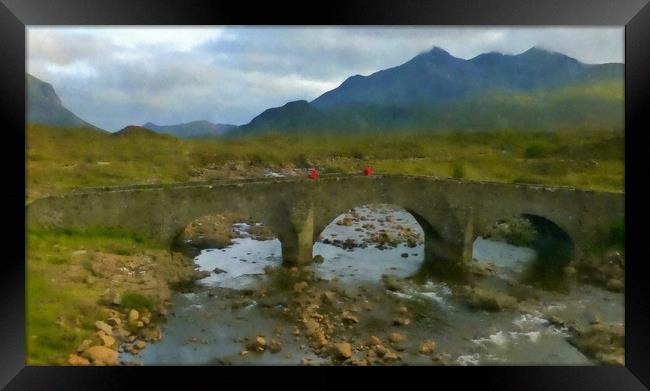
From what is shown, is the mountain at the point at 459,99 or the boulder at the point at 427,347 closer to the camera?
the boulder at the point at 427,347

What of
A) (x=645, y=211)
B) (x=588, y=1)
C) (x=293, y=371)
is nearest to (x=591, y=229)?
(x=645, y=211)

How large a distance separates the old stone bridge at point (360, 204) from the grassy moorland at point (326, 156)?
0.88 ft

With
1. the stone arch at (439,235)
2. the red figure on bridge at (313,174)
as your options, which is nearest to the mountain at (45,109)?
the red figure on bridge at (313,174)

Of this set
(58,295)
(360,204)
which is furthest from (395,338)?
(58,295)

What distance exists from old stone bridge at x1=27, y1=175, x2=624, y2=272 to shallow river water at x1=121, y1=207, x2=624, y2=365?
0.33 metres

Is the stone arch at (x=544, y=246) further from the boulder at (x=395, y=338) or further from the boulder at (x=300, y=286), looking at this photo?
the boulder at (x=300, y=286)

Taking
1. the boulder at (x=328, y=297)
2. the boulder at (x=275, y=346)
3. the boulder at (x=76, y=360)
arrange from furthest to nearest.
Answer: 1. the boulder at (x=328, y=297)
2. the boulder at (x=275, y=346)
3. the boulder at (x=76, y=360)

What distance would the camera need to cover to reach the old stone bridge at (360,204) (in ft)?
24.4

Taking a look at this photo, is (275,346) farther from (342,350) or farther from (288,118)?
(288,118)

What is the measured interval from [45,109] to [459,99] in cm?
600

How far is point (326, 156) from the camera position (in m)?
7.62

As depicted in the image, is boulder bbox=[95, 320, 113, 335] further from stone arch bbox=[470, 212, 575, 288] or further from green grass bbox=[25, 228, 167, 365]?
stone arch bbox=[470, 212, 575, 288]

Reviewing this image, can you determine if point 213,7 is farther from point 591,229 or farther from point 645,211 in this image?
point 591,229

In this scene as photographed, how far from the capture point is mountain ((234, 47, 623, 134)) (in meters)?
6.64
